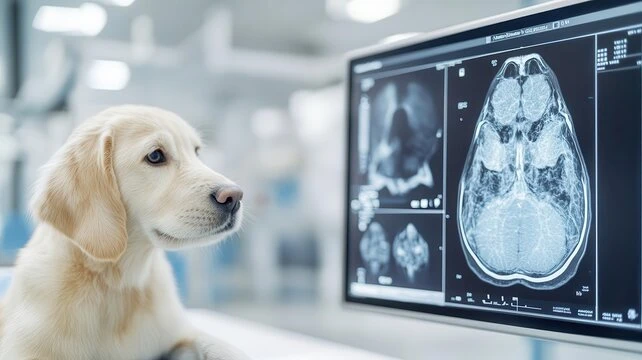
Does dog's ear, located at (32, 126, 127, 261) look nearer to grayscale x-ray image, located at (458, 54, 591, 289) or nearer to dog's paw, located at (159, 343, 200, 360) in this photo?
dog's paw, located at (159, 343, 200, 360)

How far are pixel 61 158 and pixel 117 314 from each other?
0.78ft

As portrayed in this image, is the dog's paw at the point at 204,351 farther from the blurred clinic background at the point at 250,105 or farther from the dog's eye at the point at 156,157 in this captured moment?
the blurred clinic background at the point at 250,105

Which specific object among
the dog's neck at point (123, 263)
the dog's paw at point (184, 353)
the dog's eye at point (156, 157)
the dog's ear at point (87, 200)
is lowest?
the dog's paw at point (184, 353)

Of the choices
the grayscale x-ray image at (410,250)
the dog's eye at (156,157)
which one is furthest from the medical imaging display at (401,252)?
the dog's eye at (156,157)

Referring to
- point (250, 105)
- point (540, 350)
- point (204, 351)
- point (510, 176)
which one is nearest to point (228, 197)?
point (204, 351)

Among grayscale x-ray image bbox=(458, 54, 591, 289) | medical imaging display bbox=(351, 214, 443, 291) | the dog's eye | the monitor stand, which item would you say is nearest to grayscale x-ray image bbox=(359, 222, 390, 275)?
medical imaging display bbox=(351, 214, 443, 291)

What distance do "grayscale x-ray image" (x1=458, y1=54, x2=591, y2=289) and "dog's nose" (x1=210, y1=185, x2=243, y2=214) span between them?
0.33 meters

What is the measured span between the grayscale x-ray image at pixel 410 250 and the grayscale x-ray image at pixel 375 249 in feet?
0.08

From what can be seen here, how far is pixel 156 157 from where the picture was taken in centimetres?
90

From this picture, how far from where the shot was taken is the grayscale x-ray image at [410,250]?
95cm

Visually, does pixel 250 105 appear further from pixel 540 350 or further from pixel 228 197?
pixel 228 197

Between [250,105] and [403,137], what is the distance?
3.73 metres

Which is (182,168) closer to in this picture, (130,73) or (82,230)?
(82,230)

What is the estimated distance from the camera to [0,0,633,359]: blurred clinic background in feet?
7.56
